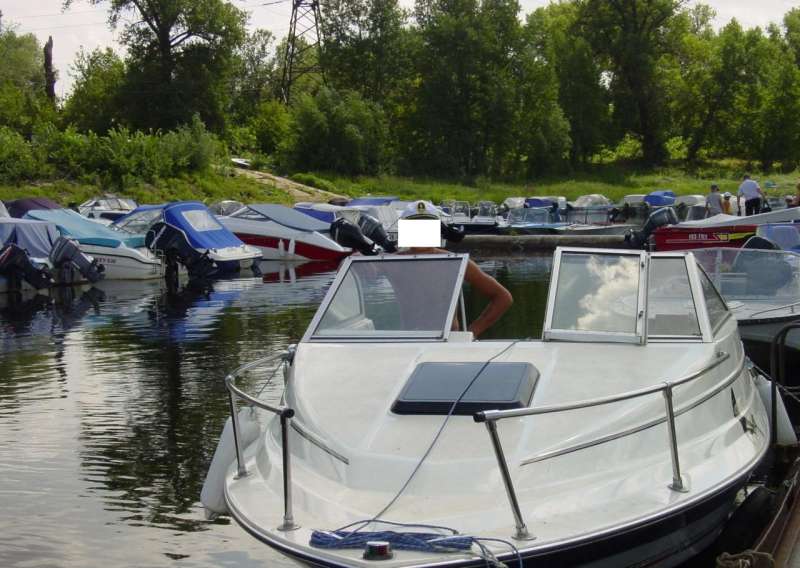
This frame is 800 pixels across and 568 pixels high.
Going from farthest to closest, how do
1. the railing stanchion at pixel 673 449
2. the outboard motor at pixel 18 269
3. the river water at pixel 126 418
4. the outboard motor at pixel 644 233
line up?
the outboard motor at pixel 18 269, the outboard motor at pixel 644 233, the river water at pixel 126 418, the railing stanchion at pixel 673 449

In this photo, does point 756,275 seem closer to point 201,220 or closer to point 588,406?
point 588,406

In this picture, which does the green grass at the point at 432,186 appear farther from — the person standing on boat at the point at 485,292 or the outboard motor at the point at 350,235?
the person standing on boat at the point at 485,292

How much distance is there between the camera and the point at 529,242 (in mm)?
38219

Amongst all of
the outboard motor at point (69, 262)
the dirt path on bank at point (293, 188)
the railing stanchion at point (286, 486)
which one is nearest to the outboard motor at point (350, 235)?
the railing stanchion at point (286, 486)

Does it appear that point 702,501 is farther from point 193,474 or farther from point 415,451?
point 193,474

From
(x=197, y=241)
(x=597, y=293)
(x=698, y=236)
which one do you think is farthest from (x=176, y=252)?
(x=597, y=293)

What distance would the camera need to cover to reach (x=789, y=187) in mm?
62875

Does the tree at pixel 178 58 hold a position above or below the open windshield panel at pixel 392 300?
above

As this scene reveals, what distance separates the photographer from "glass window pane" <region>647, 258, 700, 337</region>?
22.8 ft

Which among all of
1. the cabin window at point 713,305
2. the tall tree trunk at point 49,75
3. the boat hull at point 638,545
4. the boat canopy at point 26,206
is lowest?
the boat hull at point 638,545

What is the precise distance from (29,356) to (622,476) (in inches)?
500

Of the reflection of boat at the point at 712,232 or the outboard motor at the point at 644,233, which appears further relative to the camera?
the reflection of boat at the point at 712,232

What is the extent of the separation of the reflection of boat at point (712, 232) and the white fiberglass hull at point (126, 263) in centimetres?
1368

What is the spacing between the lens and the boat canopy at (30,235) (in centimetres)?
2711
